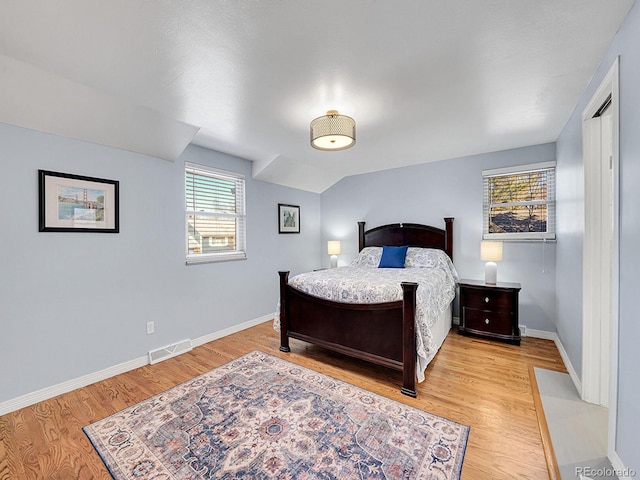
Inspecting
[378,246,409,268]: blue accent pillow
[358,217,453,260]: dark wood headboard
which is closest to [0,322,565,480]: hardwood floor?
[378,246,409,268]: blue accent pillow

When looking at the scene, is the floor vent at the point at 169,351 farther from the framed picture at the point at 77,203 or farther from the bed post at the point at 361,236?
the bed post at the point at 361,236

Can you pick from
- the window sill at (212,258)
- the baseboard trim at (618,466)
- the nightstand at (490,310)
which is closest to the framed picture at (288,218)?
the window sill at (212,258)

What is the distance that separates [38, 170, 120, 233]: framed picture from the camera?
2236 mm

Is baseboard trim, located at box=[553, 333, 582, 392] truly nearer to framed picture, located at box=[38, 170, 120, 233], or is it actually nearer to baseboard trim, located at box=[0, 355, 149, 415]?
baseboard trim, located at box=[0, 355, 149, 415]

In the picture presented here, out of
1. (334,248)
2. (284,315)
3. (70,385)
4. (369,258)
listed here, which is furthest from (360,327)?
(70,385)

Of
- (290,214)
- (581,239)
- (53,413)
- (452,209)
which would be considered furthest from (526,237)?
(53,413)

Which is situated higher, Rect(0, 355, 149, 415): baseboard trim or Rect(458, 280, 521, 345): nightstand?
Rect(458, 280, 521, 345): nightstand

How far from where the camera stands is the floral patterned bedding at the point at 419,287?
2.31m

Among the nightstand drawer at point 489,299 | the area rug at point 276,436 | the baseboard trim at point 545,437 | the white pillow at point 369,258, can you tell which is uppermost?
the white pillow at point 369,258

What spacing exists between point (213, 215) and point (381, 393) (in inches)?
110

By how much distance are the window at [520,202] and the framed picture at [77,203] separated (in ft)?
14.3

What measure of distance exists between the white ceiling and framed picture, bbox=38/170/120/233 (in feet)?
1.30

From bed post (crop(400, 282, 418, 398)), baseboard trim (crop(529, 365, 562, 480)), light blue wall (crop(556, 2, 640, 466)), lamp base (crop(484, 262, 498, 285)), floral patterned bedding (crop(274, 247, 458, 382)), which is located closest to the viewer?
light blue wall (crop(556, 2, 640, 466))

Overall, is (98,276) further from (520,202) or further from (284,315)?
(520,202)
